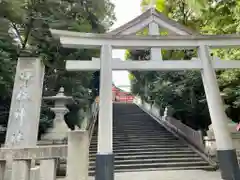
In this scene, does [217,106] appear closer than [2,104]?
Yes

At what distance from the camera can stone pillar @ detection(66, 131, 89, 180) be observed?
4145mm

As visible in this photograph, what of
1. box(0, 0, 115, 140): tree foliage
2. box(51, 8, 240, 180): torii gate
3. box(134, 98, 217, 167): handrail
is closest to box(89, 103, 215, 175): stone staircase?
box(134, 98, 217, 167): handrail

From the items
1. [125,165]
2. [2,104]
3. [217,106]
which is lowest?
[125,165]

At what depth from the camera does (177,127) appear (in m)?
12.6

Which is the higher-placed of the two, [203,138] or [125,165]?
[203,138]

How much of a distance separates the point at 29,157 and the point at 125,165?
5160mm

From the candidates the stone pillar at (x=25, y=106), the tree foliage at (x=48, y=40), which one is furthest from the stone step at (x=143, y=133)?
the stone pillar at (x=25, y=106)

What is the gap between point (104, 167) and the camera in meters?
6.02

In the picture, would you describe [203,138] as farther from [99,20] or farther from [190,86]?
[99,20]

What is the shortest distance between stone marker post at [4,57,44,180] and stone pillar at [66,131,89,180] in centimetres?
240

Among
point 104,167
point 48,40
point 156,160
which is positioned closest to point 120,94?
point 48,40

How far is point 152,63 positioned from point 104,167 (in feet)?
11.4

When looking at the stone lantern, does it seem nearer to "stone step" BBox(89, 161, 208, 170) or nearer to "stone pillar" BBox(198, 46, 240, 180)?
"stone step" BBox(89, 161, 208, 170)

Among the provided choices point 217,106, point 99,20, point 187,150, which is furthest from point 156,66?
point 99,20
